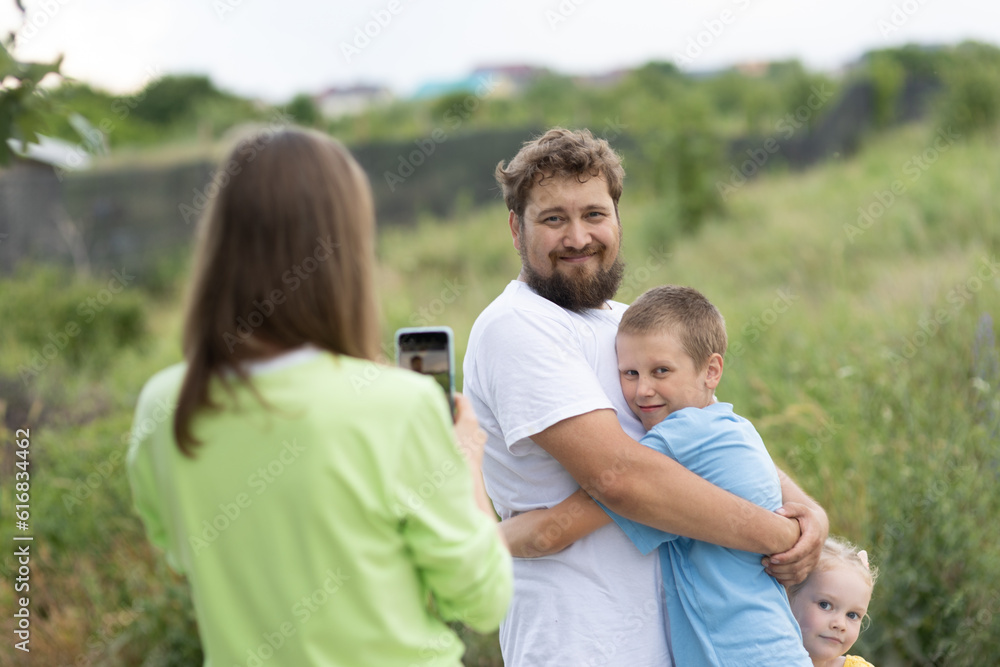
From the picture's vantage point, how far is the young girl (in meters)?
2.22

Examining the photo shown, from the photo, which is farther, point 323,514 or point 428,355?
point 428,355

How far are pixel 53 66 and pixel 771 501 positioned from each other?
7.12 feet

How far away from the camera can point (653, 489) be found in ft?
6.49

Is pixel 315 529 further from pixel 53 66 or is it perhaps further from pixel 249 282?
Result: pixel 53 66

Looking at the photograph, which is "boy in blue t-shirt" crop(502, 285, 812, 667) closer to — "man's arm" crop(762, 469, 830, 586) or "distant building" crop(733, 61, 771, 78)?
"man's arm" crop(762, 469, 830, 586)

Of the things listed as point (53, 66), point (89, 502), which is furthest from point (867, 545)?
point (89, 502)

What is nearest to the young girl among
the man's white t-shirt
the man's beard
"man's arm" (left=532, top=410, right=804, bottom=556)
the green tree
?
"man's arm" (left=532, top=410, right=804, bottom=556)

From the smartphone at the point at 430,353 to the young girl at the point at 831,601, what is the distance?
122 centimetres

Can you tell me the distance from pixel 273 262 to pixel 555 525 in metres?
1.07

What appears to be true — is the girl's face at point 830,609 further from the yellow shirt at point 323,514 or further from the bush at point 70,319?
the bush at point 70,319

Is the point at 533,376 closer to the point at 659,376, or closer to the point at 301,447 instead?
the point at 659,376

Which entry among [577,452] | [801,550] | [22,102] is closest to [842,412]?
[801,550]

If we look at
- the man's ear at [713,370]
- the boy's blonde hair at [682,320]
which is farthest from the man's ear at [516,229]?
the man's ear at [713,370]

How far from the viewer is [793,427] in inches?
190
